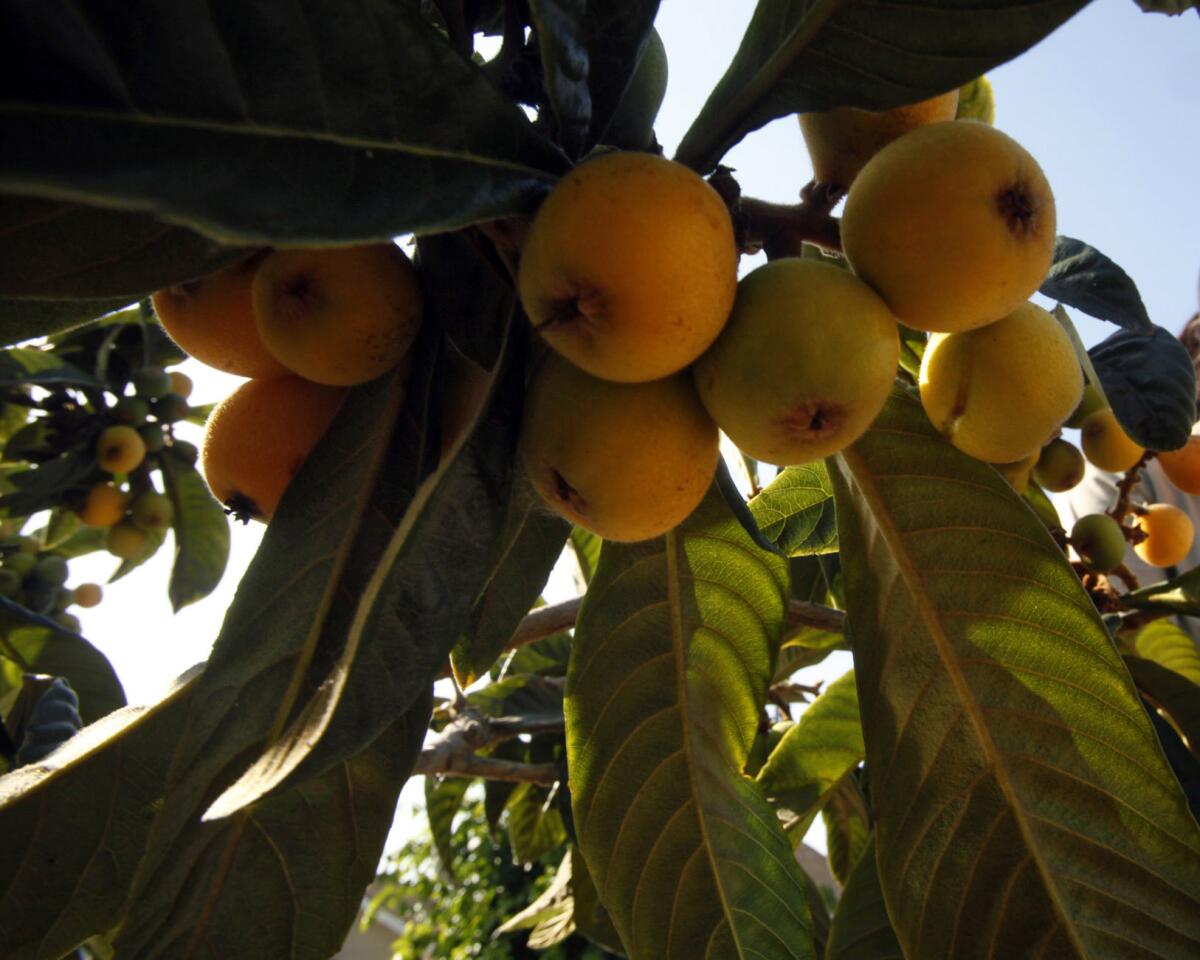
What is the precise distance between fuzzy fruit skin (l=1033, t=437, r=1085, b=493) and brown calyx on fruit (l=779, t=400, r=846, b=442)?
1262mm

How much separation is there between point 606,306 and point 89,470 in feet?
12.2

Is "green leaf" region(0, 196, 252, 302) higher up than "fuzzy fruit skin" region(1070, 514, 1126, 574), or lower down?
lower down

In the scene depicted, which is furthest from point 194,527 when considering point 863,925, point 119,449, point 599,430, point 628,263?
point 628,263

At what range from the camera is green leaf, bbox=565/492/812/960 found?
1239 mm

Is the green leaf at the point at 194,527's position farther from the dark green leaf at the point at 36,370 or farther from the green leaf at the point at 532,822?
the green leaf at the point at 532,822

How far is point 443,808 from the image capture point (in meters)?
3.29

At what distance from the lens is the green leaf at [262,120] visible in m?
0.60

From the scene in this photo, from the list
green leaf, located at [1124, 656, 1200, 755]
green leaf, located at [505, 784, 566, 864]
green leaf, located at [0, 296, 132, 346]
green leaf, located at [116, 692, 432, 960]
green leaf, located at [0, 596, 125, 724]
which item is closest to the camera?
green leaf, located at [0, 296, 132, 346]

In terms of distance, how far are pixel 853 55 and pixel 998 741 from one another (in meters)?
0.73

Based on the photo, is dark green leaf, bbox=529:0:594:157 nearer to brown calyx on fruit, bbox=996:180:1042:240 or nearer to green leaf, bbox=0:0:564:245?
green leaf, bbox=0:0:564:245

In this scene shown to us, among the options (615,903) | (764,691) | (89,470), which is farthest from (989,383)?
(89,470)

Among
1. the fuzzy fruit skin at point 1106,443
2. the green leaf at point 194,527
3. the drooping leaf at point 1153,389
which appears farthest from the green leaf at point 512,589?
the green leaf at point 194,527

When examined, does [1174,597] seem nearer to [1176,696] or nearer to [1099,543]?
[1099,543]

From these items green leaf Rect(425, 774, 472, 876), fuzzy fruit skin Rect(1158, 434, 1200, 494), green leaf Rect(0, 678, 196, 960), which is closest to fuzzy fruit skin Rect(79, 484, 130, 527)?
green leaf Rect(425, 774, 472, 876)
